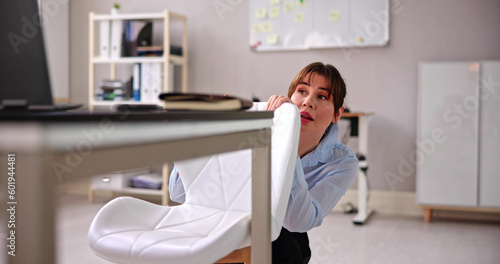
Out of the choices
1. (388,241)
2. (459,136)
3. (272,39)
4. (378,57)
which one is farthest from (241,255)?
(272,39)

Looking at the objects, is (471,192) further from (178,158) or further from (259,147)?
(178,158)

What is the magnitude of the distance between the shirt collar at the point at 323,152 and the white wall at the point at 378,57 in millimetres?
2259

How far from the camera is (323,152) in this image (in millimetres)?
1448

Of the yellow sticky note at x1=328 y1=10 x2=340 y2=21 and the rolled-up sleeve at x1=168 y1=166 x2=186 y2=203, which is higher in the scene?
the yellow sticky note at x1=328 y1=10 x2=340 y2=21

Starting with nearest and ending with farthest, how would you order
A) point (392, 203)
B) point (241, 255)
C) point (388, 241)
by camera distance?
point (241, 255) < point (388, 241) < point (392, 203)

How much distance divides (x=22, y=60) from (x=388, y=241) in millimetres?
2455

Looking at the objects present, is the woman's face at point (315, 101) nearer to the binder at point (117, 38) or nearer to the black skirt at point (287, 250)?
the black skirt at point (287, 250)

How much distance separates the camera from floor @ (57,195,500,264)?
241 cm

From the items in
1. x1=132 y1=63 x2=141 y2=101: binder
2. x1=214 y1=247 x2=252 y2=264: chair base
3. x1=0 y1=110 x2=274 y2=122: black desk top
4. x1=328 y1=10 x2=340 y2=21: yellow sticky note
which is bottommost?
x1=214 y1=247 x2=252 y2=264: chair base

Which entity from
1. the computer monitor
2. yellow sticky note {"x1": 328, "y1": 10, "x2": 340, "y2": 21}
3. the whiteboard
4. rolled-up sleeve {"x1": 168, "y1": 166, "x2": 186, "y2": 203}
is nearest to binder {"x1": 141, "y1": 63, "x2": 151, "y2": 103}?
the whiteboard

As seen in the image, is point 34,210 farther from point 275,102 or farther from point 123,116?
point 275,102

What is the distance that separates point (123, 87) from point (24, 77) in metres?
3.33

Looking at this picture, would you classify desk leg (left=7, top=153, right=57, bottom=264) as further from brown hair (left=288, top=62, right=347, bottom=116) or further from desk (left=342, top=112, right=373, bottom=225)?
desk (left=342, top=112, right=373, bottom=225)

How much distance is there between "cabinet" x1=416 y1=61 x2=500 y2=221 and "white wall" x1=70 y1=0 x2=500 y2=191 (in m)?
0.31
